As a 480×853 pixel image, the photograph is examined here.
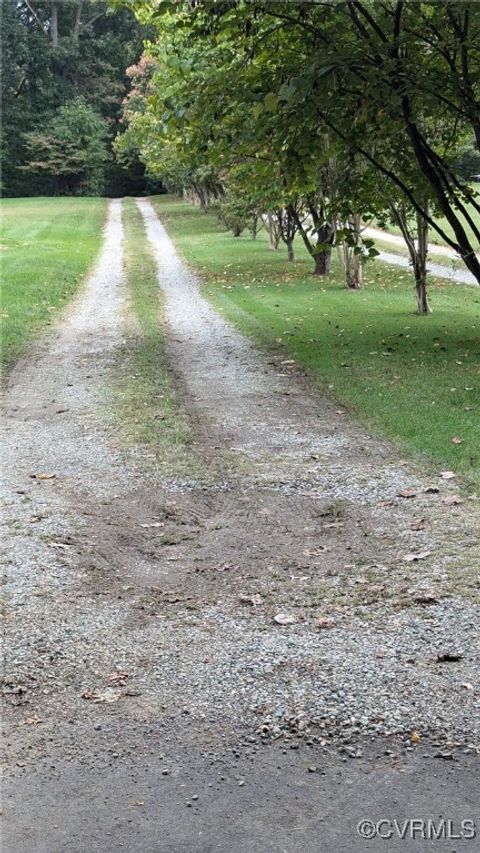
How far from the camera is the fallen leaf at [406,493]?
6.62 meters

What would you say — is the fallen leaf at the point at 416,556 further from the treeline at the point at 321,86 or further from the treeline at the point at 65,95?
the treeline at the point at 65,95

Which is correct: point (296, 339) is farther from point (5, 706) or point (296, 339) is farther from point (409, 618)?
point (5, 706)

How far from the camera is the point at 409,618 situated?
4.75 m

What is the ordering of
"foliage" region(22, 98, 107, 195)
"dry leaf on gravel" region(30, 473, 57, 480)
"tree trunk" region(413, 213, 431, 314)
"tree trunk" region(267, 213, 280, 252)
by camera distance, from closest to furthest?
"dry leaf on gravel" region(30, 473, 57, 480) → "tree trunk" region(413, 213, 431, 314) → "tree trunk" region(267, 213, 280, 252) → "foliage" region(22, 98, 107, 195)

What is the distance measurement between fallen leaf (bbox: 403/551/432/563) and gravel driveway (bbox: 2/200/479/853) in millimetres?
18

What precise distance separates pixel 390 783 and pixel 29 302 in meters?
16.0

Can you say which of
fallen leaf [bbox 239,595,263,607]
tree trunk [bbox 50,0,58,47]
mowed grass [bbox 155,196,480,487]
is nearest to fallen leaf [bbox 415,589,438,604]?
fallen leaf [bbox 239,595,263,607]

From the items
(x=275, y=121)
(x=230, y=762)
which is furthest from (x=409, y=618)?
(x=275, y=121)

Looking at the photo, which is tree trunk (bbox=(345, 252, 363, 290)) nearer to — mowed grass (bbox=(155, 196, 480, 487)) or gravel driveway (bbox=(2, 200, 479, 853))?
mowed grass (bbox=(155, 196, 480, 487))

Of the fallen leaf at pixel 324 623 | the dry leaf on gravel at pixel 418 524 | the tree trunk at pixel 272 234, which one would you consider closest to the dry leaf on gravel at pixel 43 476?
the dry leaf on gravel at pixel 418 524

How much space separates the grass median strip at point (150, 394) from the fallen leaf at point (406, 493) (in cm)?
180

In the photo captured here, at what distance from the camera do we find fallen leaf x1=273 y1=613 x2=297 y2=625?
4.76 meters

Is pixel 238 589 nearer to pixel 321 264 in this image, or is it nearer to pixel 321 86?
pixel 321 86

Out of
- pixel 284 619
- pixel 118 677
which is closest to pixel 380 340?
pixel 284 619
